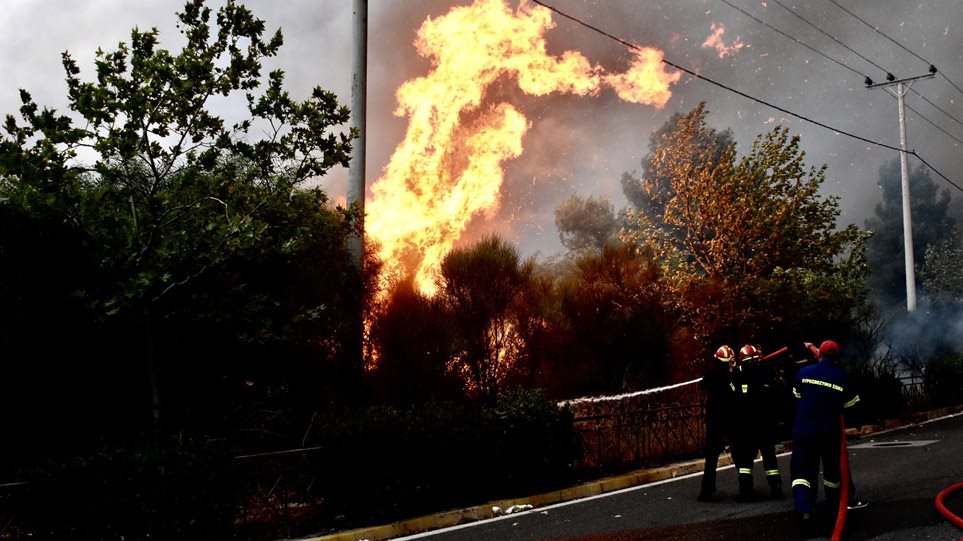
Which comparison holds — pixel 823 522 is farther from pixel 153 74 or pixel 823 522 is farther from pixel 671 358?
pixel 671 358

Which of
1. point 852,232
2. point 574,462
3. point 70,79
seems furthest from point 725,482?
point 852,232

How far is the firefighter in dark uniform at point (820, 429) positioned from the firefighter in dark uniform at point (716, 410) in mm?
1521

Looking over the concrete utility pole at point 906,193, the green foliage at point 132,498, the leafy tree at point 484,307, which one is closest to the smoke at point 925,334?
the concrete utility pole at point 906,193

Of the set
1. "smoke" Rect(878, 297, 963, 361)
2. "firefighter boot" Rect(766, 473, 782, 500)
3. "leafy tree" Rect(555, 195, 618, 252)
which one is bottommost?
"firefighter boot" Rect(766, 473, 782, 500)

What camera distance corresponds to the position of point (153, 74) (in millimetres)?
9156

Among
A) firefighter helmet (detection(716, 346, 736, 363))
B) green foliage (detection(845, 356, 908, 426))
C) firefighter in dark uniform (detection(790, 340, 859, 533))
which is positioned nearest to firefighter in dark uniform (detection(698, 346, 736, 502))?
firefighter helmet (detection(716, 346, 736, 363))

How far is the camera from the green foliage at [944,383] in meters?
23.4

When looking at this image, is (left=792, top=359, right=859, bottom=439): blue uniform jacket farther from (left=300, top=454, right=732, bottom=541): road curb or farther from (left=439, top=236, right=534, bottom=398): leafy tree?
(left=439, top=236, right=534, bottom=398): leafy tree

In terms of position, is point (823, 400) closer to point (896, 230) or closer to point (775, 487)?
point (775, 487)

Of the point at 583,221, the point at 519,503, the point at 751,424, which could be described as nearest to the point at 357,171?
the point at 519,503

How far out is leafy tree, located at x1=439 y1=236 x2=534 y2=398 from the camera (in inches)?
740

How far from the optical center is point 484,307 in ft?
63.9

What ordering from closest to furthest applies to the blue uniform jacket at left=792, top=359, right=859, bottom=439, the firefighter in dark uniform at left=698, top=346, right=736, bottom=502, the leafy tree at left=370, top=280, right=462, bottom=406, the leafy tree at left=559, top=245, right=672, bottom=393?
1. the blue uniform jacket at left=792, top=359, right=859, bottom=439
2. the firefighter in dark uniform at left=698, top=346, right=736, bottom=502
3. the leafy tree at left=370, top=280, right=462, bottom=406
4. the leafy tree at left=559, top=245, right=672, bottom=393

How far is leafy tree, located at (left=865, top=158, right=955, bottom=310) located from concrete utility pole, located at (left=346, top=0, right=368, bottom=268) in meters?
51.9
